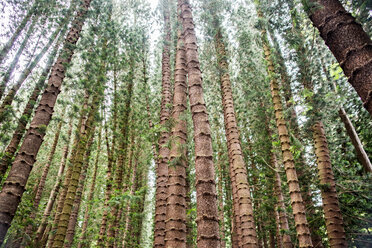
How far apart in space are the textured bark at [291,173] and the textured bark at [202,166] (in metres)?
2.61

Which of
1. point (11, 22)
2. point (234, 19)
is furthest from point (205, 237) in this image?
point (234, 19)

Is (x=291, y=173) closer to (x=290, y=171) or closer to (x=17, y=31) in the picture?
(x=290, y=171)

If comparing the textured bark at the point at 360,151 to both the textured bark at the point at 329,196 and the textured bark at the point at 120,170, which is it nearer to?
the textured bark at the point at 329,196

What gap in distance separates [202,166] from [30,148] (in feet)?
10.3

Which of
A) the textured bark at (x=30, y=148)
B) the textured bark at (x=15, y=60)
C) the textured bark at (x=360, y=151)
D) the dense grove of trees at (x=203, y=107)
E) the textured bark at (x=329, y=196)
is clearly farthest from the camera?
the textured bark at (x=15, y=60)

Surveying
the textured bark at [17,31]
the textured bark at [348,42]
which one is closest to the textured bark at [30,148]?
the textured bark at [17,31]

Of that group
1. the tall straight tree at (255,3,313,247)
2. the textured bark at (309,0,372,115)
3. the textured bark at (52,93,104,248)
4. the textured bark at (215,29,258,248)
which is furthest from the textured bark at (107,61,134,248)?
the textured bark at (309,0,372,115)

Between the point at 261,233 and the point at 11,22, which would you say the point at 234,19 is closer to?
the point at 11,22

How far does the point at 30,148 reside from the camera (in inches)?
155

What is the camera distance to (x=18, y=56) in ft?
21.7

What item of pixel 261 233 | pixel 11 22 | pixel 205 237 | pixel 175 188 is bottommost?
pixel 205 237

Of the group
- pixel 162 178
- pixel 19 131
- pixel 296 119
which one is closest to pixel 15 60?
pixel 19 131

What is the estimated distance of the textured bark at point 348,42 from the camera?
1.67m

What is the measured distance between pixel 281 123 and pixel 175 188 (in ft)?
9.72
